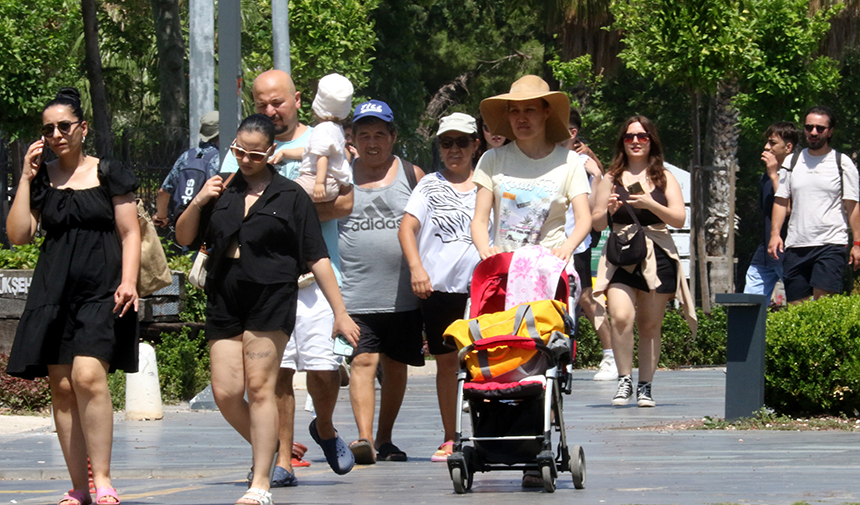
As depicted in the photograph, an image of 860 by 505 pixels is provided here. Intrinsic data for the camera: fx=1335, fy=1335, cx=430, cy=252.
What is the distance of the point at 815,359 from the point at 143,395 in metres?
4.93

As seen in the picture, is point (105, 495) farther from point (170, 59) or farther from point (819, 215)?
point (170, 59)

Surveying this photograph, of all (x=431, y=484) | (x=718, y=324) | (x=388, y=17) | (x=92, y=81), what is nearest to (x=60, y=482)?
(x=431, y=484)

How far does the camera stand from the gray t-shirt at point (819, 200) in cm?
1030

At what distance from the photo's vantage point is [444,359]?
7652 mm

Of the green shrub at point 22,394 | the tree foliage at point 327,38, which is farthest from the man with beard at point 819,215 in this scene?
the tree foliage at point 327,38

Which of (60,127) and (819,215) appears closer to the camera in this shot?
(60,127)

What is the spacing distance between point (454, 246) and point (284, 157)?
3.86 ft

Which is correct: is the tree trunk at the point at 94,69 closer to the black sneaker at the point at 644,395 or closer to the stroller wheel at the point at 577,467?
the black sneaker at the point at 644,395

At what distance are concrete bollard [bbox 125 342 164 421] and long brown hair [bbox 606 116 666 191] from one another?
12.4 feet

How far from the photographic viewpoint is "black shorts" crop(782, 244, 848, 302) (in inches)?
405

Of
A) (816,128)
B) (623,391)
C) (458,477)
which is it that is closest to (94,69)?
(623,391)

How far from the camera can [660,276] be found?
32.4 ft

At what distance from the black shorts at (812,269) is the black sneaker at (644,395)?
1458mm

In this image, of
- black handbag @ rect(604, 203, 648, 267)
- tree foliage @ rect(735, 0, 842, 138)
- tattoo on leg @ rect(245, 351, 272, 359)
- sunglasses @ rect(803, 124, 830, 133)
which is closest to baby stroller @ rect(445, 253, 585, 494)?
tattoo on leg @ rect(245, 351, 272, 359)
